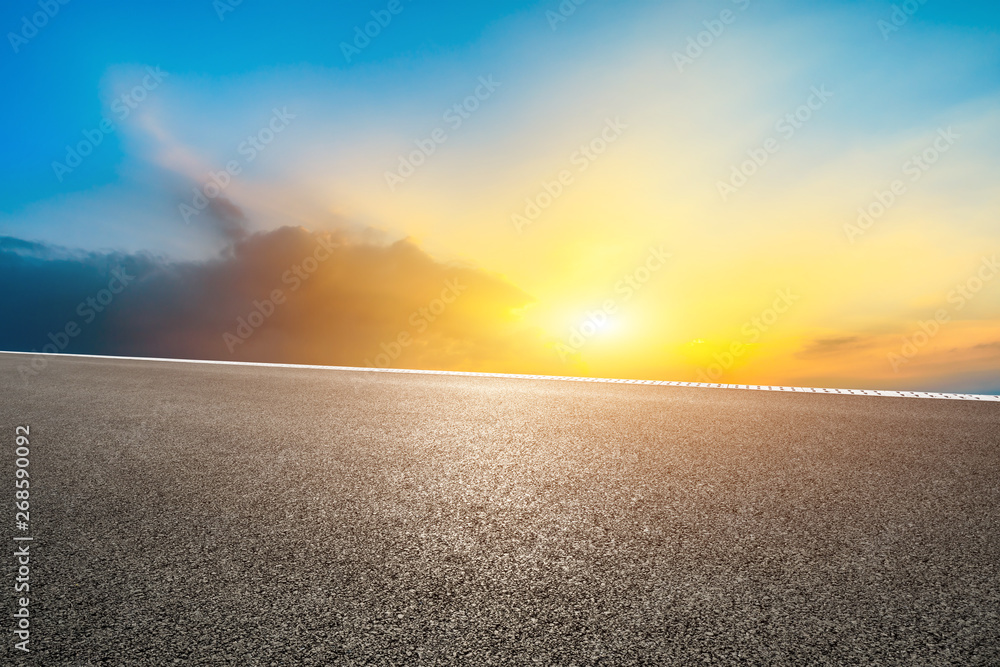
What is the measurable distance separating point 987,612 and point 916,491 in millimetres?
1519

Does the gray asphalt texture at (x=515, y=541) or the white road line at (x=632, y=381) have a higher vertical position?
the white road line at (x=632, y=381)

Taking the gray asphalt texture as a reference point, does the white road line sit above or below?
above

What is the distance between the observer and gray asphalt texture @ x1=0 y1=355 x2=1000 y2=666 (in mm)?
1881

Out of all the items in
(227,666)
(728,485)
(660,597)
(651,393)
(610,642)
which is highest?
(651,393)

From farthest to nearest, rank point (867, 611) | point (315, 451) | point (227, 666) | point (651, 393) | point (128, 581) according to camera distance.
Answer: point (651, 393) < point (315, 451) < point (128, 581) < point (867, 611) < point (227, 666)

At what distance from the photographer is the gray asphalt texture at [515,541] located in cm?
188

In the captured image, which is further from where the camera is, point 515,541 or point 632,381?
point 632,381

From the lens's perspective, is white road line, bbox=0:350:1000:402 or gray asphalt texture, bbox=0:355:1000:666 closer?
gray asphalt texture, bbox=0:355:1000:666

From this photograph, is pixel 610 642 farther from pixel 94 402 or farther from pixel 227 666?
pixel 94 402

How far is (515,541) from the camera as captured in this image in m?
2.64

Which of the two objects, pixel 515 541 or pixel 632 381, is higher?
pixel 632 381

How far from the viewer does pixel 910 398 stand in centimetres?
647

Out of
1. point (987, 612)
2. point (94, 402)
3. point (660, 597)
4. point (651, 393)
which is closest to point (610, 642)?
point (660, 597)

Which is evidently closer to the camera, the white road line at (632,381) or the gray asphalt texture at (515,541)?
the gray asphalt texture at (515,541)
